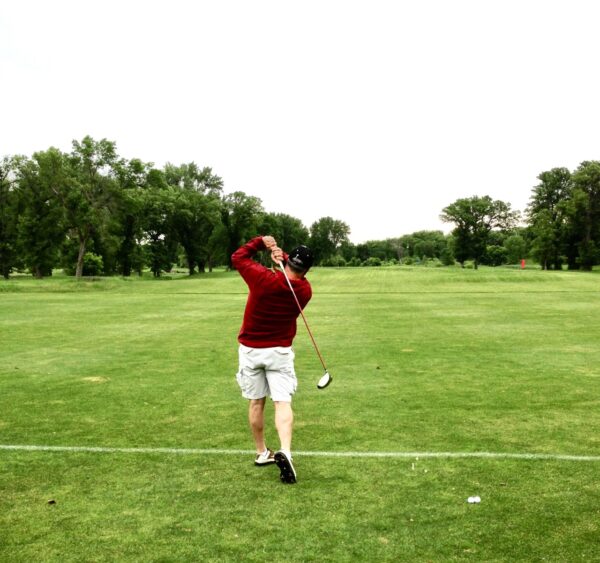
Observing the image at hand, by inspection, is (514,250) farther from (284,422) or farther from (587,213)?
(284,422)

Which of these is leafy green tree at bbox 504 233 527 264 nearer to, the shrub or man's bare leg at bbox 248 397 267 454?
the shrub

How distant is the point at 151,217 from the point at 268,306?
71437 millimetres

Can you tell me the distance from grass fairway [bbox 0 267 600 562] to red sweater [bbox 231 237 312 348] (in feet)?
4.49

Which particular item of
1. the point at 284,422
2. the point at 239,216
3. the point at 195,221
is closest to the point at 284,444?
the point at 284,422

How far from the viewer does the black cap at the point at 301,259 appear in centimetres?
609

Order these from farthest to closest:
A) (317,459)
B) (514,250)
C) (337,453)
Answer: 1. (514,250)
2. (337,453)
3. (317,459)

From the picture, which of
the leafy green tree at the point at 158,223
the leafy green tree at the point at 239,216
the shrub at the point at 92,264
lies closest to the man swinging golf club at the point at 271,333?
the leafy green tree at the point at 158,223

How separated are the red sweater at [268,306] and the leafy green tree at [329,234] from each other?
143m

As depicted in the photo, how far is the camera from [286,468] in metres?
5.66

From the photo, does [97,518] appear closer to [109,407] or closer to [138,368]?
[109,407]

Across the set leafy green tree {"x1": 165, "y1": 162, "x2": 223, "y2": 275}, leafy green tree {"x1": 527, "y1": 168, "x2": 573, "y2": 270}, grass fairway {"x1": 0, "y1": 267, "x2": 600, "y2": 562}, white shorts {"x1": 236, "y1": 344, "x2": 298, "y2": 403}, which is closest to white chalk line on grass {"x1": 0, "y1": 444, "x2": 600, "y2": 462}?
grass fairway {"x1": 0, "y1": 267, "x2": 600, "y2": 562}

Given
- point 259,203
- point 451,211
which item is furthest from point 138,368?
point 451,211

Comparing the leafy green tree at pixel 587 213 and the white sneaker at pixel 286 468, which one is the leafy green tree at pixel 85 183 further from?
the leafy green tree at pixel 587 213

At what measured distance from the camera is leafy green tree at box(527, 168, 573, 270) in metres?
88.7
